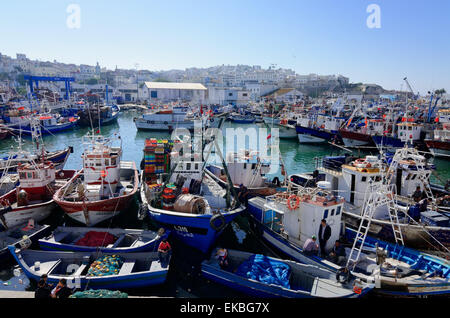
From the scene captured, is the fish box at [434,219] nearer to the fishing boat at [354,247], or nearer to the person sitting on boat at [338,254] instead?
the fishing boat at [354,247]

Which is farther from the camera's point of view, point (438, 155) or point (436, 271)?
point (438, 155)

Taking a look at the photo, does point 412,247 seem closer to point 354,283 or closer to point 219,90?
point 354,283

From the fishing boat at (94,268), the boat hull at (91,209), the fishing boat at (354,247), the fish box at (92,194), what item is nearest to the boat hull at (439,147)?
the fishing boat at (354,247)

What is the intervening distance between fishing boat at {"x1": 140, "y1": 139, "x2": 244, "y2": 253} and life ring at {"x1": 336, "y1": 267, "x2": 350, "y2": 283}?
16.3 feet

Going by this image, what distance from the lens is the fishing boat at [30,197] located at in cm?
1541

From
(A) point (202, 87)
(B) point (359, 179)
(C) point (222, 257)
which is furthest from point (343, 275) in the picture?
(A) point (202, 87)

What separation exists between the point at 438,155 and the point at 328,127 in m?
15.7

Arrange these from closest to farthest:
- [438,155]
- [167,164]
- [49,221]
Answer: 1. [49,221]
2. [167,164]
3. [438,155]

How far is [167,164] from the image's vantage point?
69.2 ft

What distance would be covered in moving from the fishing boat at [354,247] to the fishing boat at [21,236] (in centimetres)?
1024

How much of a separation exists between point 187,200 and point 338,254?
6.89 metres

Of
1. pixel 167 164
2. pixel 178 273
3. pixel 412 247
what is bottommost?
pixel 178 273

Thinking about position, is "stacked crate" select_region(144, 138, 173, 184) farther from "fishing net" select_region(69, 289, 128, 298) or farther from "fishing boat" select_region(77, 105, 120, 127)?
"fishing boat" select_region(77, 105, 120, 127)
